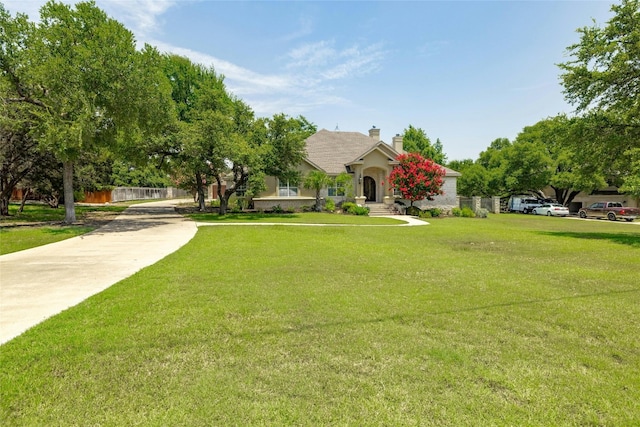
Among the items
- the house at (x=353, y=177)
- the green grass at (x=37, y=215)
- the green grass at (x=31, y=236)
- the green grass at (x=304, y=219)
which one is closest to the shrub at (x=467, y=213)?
the house at (x=353, y=177)

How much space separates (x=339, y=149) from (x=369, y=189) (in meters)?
4.93

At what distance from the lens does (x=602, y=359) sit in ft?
12.0

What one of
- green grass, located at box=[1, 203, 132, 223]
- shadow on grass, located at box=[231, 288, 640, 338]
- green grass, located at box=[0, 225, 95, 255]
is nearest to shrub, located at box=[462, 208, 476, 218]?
shadow on grass, located at box=[231, 288, 640, 338]

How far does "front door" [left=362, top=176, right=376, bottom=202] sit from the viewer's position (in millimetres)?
31234

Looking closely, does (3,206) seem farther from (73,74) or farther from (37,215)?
(73,74)

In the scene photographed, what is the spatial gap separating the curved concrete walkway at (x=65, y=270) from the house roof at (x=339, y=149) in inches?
732

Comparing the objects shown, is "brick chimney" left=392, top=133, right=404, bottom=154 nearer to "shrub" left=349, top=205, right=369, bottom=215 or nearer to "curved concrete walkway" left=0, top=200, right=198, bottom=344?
"shrub" left=349, top=205, right=369, bottom=215

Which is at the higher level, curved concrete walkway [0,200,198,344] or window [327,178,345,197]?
window [327,178,345,197]

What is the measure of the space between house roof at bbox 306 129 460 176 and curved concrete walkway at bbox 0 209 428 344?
1865 centimetres

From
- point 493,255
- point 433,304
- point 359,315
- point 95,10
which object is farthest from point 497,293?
point 95,10

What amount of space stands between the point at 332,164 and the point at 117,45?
727 inches

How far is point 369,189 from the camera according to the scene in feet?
103

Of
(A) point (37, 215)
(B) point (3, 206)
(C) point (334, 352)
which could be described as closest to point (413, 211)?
(C) point (334, 352)

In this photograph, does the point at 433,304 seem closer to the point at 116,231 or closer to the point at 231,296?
the point at 231,296
